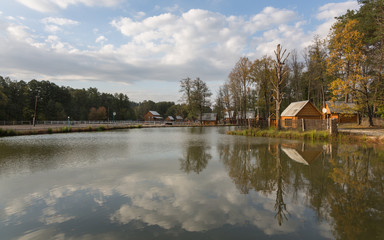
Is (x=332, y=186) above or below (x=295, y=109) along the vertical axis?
below

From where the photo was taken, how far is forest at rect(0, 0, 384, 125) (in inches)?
860

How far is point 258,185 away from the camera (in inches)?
253

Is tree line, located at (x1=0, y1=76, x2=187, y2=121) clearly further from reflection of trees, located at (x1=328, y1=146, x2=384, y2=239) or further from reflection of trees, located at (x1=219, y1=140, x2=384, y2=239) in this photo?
reflection of trees, located at (x1=328, y1=146, x2=384, y2=239)

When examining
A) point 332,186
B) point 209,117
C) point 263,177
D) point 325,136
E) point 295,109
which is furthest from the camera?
point 209,117

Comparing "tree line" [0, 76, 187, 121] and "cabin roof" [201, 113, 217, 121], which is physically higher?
"tree line" [0, 76, 187, 121]

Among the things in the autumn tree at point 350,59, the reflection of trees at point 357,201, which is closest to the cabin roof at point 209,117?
the autumn tree at point 350,59

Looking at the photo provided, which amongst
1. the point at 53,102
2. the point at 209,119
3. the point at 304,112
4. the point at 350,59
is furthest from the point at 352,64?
the point at 53,102

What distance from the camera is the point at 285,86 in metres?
28.8

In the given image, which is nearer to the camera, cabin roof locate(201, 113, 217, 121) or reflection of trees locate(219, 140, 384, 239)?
reflection of trees locate(219, 140, 384, 239)

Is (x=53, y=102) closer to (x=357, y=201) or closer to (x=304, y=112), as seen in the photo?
(x=304, y=112)

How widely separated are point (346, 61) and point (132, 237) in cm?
2905

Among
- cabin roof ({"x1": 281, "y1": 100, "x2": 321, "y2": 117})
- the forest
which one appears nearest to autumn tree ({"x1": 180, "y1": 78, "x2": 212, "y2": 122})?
the forest

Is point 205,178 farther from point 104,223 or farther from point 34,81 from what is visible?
point 34,81

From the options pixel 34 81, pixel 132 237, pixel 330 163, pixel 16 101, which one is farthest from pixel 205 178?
pixel 34 81
